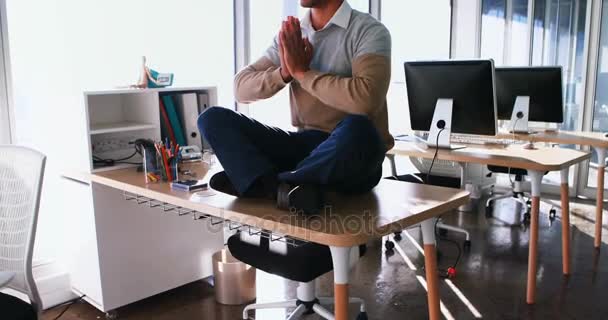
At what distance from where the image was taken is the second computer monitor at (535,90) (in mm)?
3234

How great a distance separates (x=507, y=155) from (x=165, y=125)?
170cm

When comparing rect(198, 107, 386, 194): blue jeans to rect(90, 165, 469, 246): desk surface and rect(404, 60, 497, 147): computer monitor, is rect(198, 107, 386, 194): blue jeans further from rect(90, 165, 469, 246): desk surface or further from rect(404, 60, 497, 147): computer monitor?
rect(404, 60, 497, 147): computer monitor

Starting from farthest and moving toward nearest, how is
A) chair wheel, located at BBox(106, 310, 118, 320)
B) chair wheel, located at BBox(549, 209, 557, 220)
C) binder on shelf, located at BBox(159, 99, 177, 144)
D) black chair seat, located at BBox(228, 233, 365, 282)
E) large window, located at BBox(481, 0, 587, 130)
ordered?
large window, located at BBox(481, 0, 587, 130)
chair wheel, located at BBox(549, 209, 557, 220)
binder on shelf, located at BBox(159, 99, 177, 144)
chair wheel, located at BBox(106, 310, 118, 320)
black chair seat, located at BBox(228, 233, 365, 282)

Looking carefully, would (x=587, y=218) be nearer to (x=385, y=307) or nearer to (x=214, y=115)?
(x=385, y=307)

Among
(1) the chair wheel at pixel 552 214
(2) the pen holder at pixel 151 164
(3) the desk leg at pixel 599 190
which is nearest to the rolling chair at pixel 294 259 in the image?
(2) the pen holder at pixel 151 164

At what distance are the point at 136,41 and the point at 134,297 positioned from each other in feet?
4.56

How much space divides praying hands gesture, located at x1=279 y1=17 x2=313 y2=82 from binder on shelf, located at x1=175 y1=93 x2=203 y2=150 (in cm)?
106

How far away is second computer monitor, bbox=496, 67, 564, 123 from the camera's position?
3.23 meters

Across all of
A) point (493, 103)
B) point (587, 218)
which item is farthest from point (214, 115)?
point (587, 218)

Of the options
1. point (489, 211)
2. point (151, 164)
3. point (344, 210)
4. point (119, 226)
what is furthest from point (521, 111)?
point (119, 226)

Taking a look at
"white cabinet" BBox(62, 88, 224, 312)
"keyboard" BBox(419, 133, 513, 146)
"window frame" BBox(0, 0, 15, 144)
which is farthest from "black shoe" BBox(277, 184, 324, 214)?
"keyboard" BBox(419, 133, 513, 146)

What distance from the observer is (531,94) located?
3.31m

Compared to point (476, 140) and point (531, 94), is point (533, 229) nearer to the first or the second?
point (476, 140)

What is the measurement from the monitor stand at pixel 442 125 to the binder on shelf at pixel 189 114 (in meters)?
1.21
